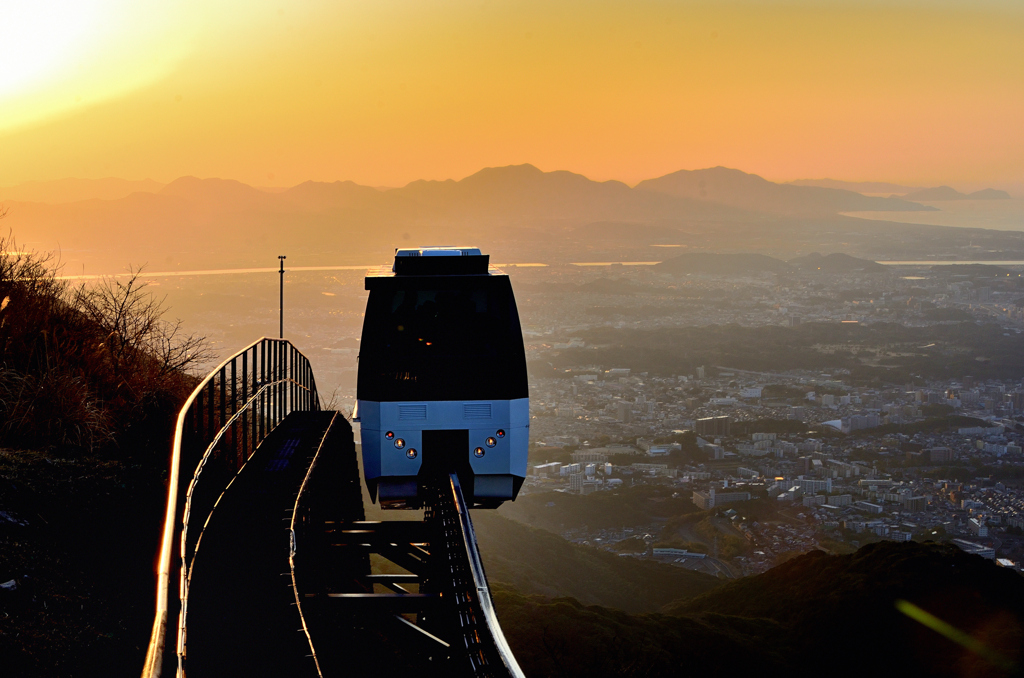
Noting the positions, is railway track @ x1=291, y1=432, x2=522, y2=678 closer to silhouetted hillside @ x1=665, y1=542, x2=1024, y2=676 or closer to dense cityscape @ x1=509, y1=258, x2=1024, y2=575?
silhouetted hillside @ x1=665, y1=542, x2=1024, y2=676

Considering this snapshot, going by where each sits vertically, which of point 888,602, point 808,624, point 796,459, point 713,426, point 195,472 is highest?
point 195,472

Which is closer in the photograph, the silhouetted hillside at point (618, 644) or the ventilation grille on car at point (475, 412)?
the ventilation grille on car at point (475, 412)

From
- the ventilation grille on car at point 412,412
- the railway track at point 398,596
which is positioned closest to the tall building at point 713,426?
the railway track at point 398,596

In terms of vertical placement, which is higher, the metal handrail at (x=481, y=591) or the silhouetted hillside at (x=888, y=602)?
the metal handrail at (x=481, y=591)

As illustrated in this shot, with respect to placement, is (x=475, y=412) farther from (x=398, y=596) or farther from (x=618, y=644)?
(x=618, y=644)

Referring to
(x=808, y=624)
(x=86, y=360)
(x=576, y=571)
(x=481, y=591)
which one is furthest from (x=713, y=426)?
(x=481, y=591)

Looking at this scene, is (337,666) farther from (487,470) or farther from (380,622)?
(487,470)

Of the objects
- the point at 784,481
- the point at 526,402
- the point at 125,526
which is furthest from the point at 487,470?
the point at 784,481

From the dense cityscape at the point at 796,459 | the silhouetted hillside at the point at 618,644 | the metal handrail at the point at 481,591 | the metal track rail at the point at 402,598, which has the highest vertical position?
the metal handrail at the point at 481,591

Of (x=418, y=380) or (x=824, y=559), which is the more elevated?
(x=418, y=380)

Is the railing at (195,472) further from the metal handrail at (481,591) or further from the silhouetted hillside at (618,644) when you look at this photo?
the silhouetted hillside at (618,644)

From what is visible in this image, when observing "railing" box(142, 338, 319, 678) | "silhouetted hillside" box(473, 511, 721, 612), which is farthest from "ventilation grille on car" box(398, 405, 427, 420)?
"silhouetted hillside" box(473, 511, 721, 612)
